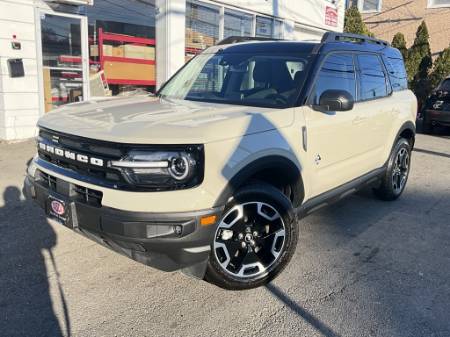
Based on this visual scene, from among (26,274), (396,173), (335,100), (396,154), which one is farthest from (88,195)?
(396,173)

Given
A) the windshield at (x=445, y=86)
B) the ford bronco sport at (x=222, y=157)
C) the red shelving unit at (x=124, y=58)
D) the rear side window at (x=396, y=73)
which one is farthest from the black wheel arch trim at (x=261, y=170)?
the windshield at (x=445, y=86)

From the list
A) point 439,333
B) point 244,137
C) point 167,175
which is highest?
point 244,137

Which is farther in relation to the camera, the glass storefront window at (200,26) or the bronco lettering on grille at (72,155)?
the glass storefront window at (200,26)

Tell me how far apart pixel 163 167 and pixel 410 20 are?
2272 cm

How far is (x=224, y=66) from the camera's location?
4.31 metres

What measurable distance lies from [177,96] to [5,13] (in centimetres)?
509

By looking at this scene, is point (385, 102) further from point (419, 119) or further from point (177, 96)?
point (419, 119)

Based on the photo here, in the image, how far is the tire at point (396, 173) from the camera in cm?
530

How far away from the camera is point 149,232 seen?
2.68 meters

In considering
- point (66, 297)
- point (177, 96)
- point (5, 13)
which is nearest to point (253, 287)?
point (66, 297)

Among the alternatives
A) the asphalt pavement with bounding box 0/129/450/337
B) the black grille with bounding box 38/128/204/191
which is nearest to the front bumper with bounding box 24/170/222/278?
the black grille with bounding box 38/128/204/191

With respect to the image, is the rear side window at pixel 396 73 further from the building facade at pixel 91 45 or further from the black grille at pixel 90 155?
the building facade at pixel 91 45

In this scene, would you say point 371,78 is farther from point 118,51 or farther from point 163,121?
point 118,51

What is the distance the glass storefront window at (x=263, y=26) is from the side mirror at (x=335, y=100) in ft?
31.7
